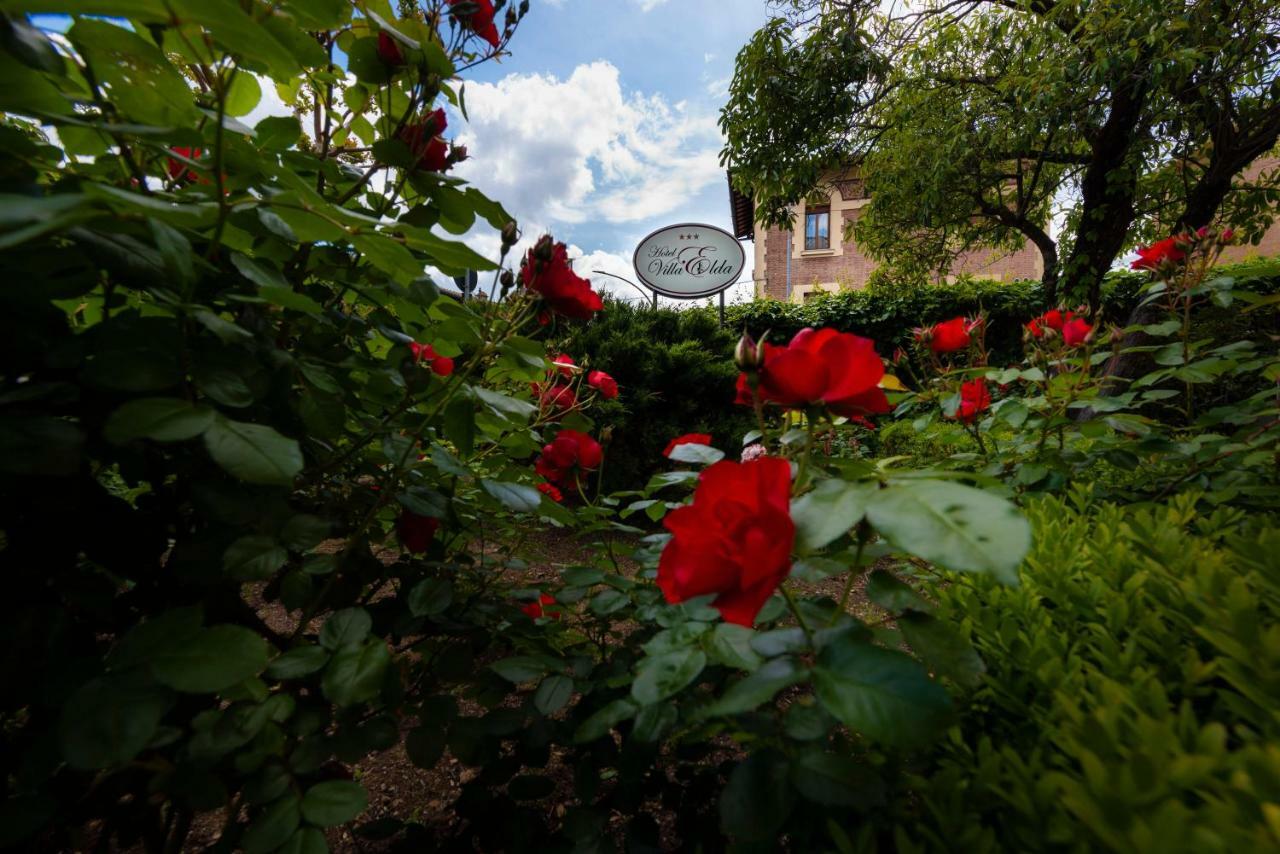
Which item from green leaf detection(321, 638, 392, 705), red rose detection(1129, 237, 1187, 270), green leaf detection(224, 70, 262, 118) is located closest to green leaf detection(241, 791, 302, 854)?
green leaf detection(321, 638, 392, 705)

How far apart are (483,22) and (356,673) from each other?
1145mm

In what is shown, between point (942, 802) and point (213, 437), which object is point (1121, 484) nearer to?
point (942, 802)

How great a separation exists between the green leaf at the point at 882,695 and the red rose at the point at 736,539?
0.08m

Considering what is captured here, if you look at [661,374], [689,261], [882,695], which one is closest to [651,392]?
[661,374]

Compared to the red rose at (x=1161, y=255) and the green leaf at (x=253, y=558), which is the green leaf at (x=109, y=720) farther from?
the red rose at (x=1161, y=255)

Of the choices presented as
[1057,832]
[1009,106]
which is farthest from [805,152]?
[1057,832]

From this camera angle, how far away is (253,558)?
0.62 metres

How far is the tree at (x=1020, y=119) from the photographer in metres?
4.23

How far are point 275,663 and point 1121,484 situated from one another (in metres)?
1.72

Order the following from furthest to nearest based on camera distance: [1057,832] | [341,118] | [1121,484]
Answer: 1. [1121,484]
2. [341,118]
3. [1057,832]

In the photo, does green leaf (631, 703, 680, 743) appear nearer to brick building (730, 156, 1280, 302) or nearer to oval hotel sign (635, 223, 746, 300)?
oval hotel sign (635, 223, 746, 300)

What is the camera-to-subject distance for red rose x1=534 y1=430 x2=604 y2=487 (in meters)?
1.16

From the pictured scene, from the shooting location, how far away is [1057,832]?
368 millimetres

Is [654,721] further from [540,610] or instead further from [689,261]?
[689,261]
